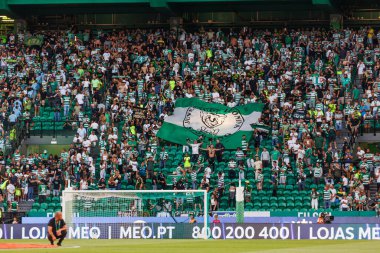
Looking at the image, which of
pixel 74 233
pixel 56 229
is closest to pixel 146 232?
pixel 74 233

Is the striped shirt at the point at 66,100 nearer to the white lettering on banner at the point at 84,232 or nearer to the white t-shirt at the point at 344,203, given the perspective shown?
the white lettering on banner at the point at 84,232

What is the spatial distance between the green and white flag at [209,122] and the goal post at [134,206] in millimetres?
7656

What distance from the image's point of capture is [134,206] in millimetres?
53938

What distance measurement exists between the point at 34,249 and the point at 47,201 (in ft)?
66.8

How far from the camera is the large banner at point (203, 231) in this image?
50.4m

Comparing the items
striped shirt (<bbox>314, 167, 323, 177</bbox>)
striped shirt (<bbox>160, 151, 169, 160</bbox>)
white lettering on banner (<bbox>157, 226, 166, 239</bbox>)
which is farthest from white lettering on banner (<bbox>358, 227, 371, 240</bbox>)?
striped shirt (<bbox>160, 151, 169, 160</bbox>)

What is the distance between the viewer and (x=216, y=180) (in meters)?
59.3

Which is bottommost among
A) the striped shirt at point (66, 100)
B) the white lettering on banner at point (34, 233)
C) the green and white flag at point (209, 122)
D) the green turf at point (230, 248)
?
the white lettering on banner at point (34, 233)

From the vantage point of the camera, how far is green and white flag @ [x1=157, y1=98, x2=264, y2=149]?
62.5m

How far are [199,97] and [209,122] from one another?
1.65m

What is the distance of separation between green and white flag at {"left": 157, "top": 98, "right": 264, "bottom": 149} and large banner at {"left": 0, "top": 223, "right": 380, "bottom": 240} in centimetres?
1072

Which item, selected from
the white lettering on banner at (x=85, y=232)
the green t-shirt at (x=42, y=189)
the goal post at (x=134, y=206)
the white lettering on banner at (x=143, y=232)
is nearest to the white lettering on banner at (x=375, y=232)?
the goal post at (x=134, y=206)

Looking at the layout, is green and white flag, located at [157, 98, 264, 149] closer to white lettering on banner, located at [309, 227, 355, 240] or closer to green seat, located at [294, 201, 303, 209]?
green seat, located at [294, 201, 303, 209]

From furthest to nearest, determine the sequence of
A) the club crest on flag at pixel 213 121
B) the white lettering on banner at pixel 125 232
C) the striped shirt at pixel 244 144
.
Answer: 1. the club crest on flag at pixel 213 121
2. the striped shirt at pixel 244 144
3. the white lettering on banner at pixel 125 232
